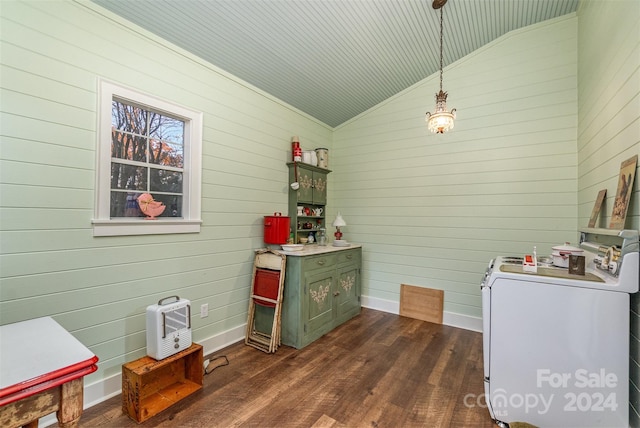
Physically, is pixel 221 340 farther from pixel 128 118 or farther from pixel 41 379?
pixel 128 118

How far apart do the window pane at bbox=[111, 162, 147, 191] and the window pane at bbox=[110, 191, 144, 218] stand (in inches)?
2.2

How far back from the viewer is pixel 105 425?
1.77 metres

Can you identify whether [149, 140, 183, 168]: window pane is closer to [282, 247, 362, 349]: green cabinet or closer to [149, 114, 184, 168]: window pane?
[149, 114, 184, 168]: window pane

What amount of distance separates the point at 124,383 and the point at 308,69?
3191 mm

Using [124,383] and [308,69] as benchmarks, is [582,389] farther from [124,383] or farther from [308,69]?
[308,69]

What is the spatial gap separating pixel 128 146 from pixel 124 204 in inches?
18.1

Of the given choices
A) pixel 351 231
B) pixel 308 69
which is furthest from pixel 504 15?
pixel 351 231

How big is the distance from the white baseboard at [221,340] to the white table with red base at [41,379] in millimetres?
909

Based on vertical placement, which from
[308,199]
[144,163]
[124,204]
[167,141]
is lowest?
[124,204]

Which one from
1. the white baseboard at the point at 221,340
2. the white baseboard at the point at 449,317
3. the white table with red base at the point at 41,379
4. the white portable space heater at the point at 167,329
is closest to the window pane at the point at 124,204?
the white portable space heater at the point at 167,329

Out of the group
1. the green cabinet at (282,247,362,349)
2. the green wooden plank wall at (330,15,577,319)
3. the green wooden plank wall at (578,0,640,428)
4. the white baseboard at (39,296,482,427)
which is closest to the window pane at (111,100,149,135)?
the green cabinet at (282,247,362,349)

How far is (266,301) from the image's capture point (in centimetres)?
290

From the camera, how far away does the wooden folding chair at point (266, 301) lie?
111 inches

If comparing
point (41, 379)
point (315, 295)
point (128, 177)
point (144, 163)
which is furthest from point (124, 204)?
point (315, 295)
